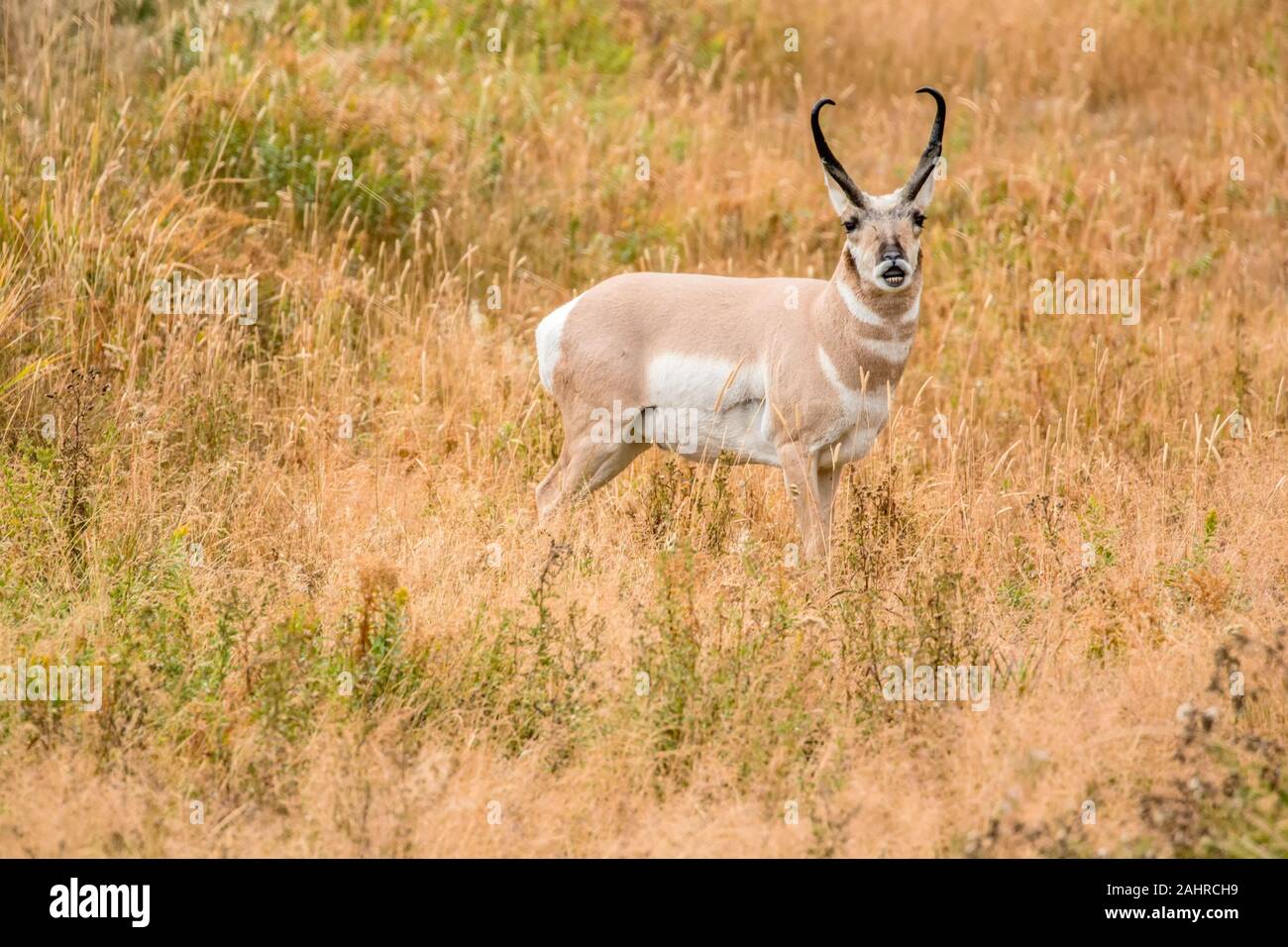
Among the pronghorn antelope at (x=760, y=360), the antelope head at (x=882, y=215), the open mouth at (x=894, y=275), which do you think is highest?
the antelope head at (x=882, y=215)

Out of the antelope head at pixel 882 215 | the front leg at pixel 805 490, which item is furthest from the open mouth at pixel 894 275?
the front leg at pixel 805 490

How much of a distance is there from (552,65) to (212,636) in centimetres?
874

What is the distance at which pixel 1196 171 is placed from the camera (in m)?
12.1

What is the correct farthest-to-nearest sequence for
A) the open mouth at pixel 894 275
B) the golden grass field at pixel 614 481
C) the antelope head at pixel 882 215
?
the antelope head at pixel 882 215 < the open mouth at pixel 894 275 < the golden grass field at pixel 614 481

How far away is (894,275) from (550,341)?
5.76 feet

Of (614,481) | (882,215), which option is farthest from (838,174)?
(614,481)

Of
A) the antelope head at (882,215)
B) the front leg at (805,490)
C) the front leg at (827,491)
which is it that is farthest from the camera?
the front leg at (827,491)

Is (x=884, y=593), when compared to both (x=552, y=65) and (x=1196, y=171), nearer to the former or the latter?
(x=1196, y=171)

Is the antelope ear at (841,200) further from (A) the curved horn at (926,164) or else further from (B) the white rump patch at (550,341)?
(B) the white rump patch at (550,341)

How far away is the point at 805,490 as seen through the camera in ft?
22.9

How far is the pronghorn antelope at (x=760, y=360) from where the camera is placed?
6.98m

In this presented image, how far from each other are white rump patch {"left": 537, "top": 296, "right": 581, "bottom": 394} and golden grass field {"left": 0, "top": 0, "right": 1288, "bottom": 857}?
27.9 inches

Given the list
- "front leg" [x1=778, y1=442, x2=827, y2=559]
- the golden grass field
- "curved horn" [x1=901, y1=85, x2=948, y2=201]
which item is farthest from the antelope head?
the golden grass field

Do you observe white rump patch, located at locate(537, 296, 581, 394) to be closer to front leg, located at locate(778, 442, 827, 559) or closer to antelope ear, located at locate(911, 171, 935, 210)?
front leg, located at locate(778, 442, 827, 559)
